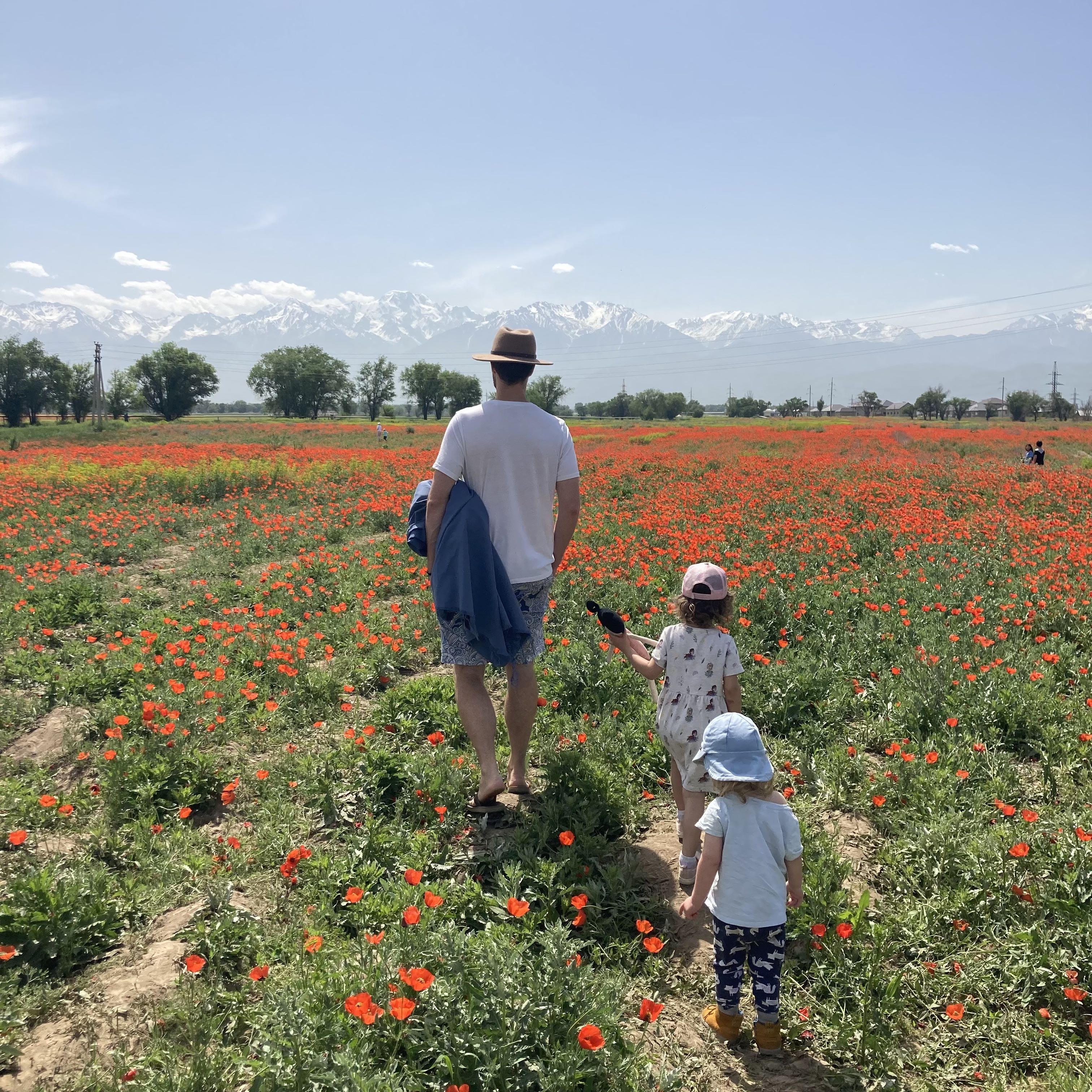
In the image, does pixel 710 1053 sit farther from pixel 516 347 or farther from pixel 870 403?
pixel 870 403

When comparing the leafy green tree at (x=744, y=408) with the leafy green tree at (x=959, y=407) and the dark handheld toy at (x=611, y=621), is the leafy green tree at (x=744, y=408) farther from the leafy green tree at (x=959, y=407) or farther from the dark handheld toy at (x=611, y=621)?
the dark handheld toy at (x=611, y=621)

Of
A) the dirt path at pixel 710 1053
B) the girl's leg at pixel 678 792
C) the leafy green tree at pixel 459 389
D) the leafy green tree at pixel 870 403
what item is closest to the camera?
the dirt path at pixel 710 1053

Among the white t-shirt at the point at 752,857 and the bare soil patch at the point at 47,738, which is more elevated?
the white t-shirt at the point at 752,857

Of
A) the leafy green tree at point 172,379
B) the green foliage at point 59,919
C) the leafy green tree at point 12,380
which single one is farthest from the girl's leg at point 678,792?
the leafy green tree at point 172,379

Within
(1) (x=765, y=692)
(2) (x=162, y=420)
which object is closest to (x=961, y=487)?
(1) (x=765, y=692)

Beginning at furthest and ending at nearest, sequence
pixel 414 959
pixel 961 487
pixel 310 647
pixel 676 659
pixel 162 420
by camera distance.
Result: pixel 162 420, pixel 961 487, pixel 310 647, pixel 676 659, pixel 414 959

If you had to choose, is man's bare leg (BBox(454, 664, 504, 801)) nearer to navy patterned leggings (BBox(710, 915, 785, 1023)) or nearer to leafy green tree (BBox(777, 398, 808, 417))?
navy patterned leggings (BBox(710, 915, 785, 1023))

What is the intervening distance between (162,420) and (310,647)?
237 feet

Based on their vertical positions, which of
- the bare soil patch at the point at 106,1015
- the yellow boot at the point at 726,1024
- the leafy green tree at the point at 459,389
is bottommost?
the yellow boot at the point at 726,1024

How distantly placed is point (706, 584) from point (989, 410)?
138 m

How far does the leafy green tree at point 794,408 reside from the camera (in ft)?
412

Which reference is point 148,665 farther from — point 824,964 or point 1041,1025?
point 1041,1025

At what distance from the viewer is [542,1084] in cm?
208

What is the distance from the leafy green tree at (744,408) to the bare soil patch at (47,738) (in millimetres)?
116563
